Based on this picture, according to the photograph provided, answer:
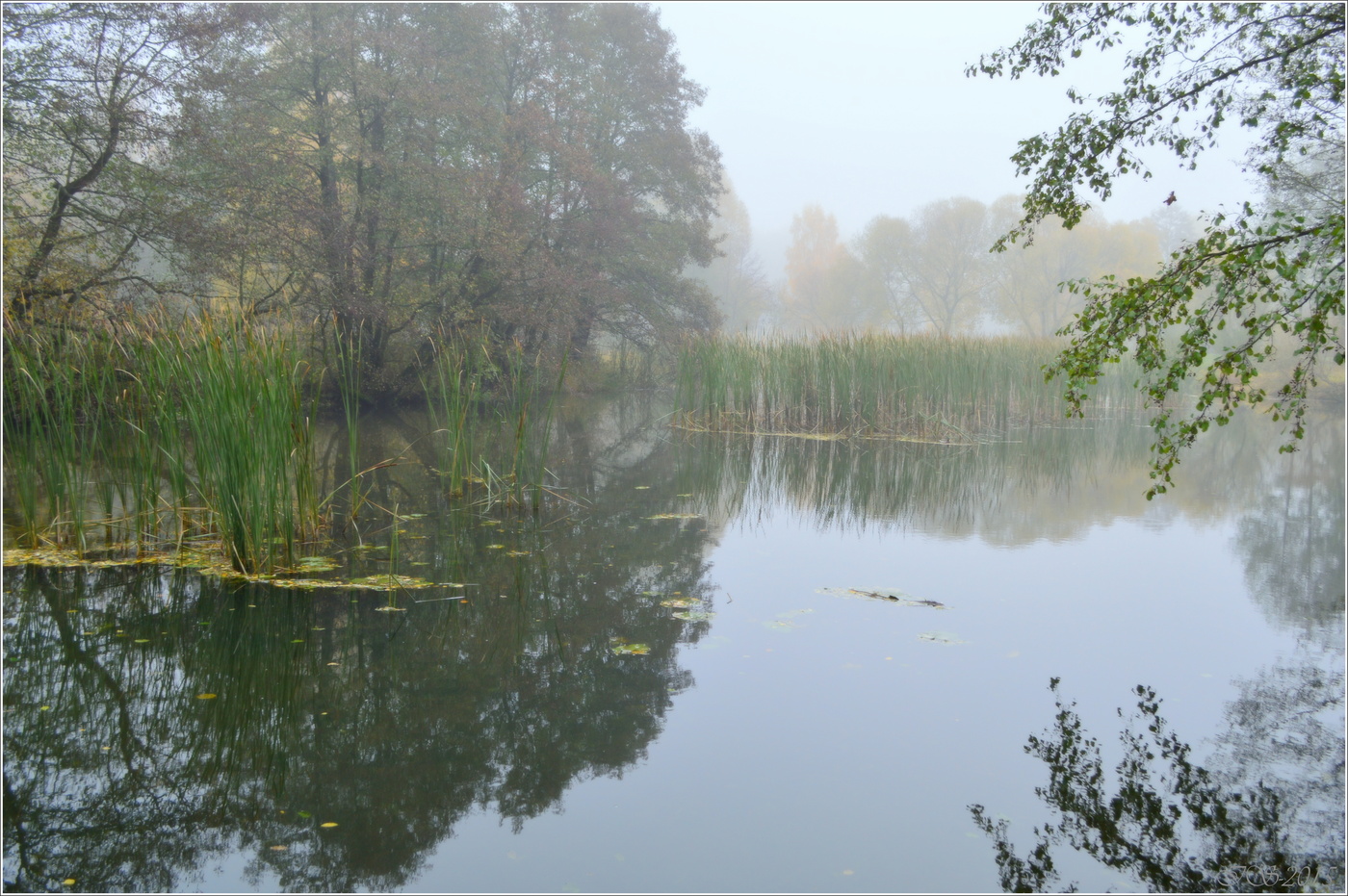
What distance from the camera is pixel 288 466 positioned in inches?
183

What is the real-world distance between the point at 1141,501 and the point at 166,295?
9805 mm

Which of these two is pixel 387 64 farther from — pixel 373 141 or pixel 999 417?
pixel 999 417

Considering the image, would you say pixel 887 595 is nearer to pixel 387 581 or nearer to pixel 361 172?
pixel 387 581

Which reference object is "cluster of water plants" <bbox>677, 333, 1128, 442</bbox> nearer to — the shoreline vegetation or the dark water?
the shoreline vegetation

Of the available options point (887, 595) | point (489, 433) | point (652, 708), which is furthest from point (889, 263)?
point (652, 708)

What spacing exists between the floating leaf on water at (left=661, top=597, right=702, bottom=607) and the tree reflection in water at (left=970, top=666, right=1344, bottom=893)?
5.55 ft

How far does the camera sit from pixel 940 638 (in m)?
3.86

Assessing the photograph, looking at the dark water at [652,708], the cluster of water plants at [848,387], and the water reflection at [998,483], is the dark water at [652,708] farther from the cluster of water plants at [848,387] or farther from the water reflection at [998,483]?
the cluster of water plants at [848,387]

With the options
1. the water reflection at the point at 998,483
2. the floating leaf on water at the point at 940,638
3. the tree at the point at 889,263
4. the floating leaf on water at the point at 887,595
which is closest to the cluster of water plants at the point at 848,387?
the water reflection at the point at 998,483

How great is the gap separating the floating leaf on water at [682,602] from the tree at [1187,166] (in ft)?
6.12

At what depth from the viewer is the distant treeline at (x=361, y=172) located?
354 inches

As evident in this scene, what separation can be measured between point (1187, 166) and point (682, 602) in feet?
11.6

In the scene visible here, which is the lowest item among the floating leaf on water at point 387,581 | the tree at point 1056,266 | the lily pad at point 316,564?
the floating leaf on water at point 387,581

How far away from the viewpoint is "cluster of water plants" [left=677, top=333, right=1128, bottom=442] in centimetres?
1117
